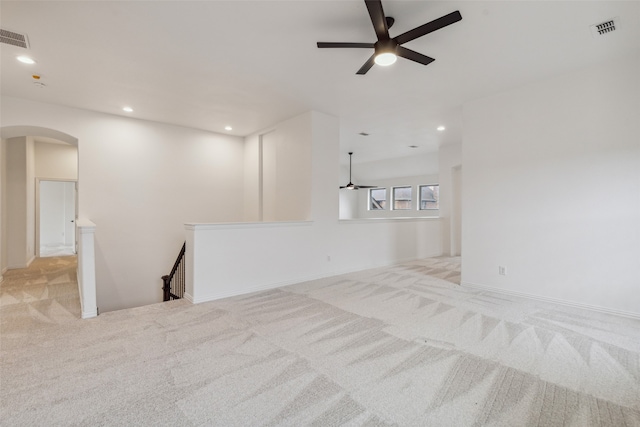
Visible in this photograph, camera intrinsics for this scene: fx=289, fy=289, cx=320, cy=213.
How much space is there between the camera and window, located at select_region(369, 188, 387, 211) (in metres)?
11.8

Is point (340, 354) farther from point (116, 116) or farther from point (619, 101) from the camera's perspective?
point (116, 116)

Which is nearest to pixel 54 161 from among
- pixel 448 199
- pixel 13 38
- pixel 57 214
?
pixel 57 214

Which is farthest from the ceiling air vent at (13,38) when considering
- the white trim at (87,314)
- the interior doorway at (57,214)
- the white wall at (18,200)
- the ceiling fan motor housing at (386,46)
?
the interior doorway at (57,214)

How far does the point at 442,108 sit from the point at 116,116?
5.68m

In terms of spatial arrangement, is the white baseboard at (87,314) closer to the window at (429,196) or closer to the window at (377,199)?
the window at (429,196)

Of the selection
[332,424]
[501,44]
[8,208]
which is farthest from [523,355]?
[8,208]

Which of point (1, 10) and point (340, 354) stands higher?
point (1, 10)

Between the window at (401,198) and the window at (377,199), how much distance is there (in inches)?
19.4

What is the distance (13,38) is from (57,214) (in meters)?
9.30

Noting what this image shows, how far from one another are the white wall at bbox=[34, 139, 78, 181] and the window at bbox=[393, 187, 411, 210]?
9.92 metres

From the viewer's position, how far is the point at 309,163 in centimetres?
510

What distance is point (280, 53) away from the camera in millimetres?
3176

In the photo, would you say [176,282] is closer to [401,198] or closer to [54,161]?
[54,161]

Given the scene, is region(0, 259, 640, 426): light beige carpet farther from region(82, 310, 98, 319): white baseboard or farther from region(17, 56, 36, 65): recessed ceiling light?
region(17, 56, 36, 65): recessed ceiling light
